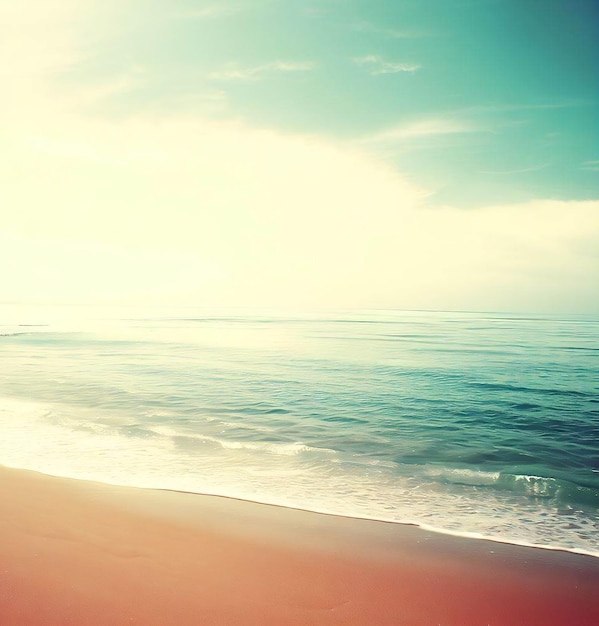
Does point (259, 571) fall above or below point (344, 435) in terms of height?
above

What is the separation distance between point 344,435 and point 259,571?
6559 mm

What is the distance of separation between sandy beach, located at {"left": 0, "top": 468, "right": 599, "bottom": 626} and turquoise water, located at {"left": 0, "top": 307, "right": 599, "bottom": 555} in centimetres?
77

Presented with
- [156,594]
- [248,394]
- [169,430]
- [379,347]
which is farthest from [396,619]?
[379,347]

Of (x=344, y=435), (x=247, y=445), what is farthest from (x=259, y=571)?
(x=344, y=435)

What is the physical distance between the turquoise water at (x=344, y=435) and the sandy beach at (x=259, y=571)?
0.77m

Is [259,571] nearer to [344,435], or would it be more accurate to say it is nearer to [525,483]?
[525,483]

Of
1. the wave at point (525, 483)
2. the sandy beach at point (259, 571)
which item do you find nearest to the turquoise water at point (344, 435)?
the wave at point (525, 483)

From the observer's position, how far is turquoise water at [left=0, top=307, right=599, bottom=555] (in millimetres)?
7570

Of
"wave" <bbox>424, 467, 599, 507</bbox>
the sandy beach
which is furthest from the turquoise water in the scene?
the sandy beach

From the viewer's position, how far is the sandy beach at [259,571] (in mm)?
4398

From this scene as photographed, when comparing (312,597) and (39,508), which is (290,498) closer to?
(312,597)

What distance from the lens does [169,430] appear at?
11.9 m

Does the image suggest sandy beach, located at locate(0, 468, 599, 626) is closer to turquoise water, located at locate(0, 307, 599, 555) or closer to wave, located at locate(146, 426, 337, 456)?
turquoise water, located at locate(0, 307, 599, 555)

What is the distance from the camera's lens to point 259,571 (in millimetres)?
5176
